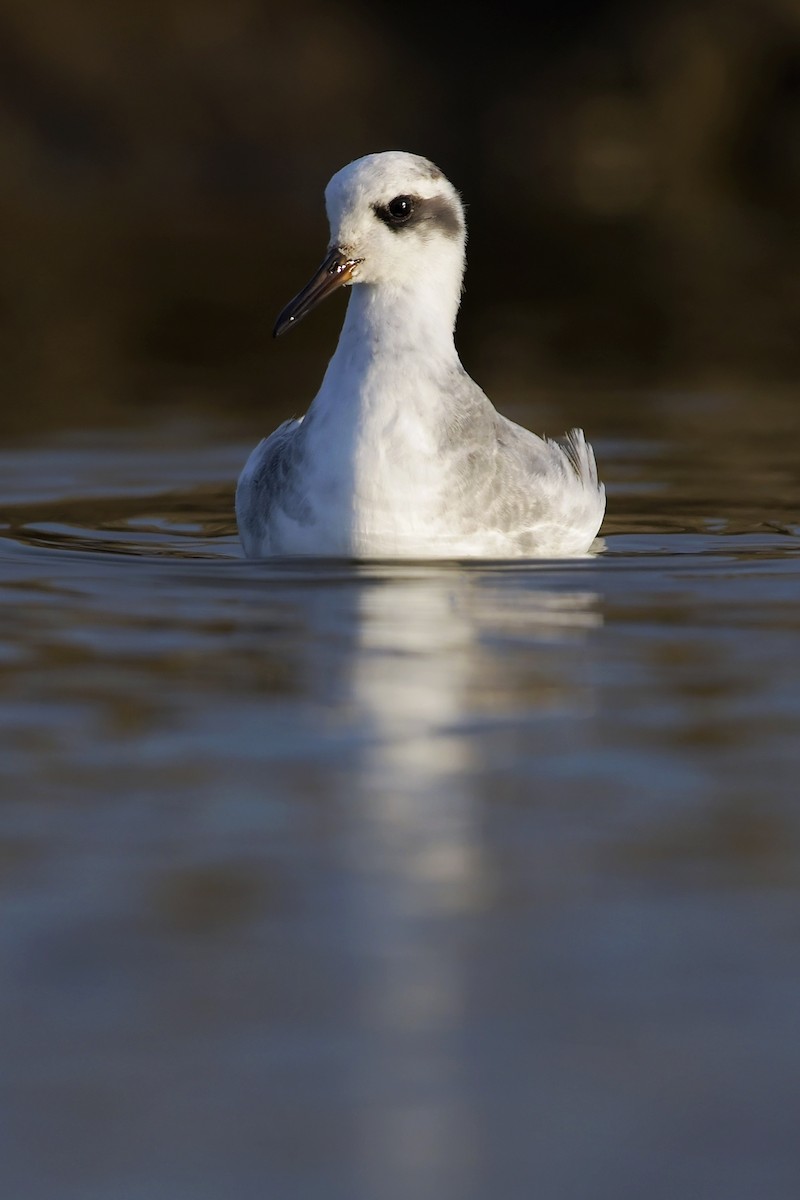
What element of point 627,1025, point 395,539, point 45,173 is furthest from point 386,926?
point 45,173

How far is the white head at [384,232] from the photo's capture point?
289 inches

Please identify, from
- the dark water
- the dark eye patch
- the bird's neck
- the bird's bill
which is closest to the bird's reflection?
the dark water

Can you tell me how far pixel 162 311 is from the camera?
16.1m

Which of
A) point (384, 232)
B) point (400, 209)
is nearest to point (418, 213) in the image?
point (400, 209)

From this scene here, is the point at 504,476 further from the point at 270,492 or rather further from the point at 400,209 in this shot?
the point at 400,209

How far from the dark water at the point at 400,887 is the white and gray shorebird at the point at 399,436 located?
8.8 inches

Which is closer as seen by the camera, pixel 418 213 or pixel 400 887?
pixel 400 887

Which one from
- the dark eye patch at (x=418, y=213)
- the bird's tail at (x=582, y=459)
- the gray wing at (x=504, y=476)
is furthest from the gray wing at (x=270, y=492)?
the bird's tail at (x=582, y=459)

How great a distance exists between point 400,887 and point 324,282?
378 cm

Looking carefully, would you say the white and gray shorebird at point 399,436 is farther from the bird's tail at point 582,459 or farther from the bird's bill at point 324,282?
the bird's tail at point 582,459

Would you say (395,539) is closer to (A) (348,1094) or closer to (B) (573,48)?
(A) (348,1094)

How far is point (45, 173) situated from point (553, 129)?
5781mm

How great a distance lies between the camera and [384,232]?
738 cm

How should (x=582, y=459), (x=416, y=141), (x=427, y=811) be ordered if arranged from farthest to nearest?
1. (x=416, y=141)
2. (x=582, y=459)
3. (x=427, y=811)
